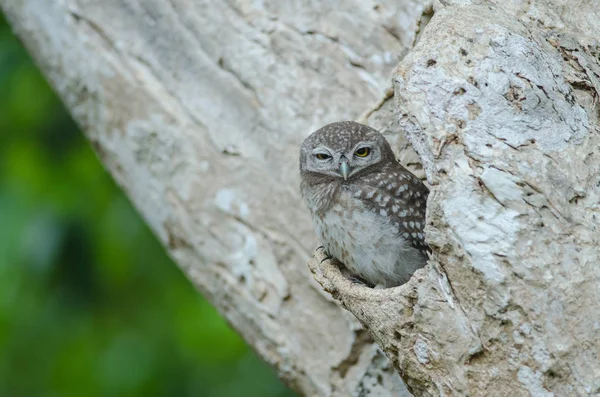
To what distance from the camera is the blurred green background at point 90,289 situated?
6.07 m

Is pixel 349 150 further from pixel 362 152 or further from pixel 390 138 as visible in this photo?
pixel 390 138

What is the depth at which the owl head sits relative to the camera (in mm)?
3945

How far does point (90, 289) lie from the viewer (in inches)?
248

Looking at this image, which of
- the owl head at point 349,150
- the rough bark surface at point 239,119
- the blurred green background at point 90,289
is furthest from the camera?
the blurred green background at point 90,289

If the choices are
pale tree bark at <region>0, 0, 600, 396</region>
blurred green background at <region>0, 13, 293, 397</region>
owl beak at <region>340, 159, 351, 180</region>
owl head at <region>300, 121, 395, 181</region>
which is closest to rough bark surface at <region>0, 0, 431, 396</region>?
pale tree bark at <region>0, 0, 600, 396</region>

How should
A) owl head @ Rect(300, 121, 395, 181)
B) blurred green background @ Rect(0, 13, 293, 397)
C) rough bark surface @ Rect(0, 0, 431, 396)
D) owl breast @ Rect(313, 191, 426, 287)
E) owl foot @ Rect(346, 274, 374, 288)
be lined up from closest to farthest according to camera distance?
owl breast @ Rect(313, 191, 426, 287)
owl foot @ Rect(346, 274, 374, 288)
owl head @ Rect(300, 121, 395, 181)
rough bark surface @ Rect(0, 0, 431, 396)
blurred green background @ Rect(0, 13, 293, 397)

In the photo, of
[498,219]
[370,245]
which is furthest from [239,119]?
[498,219]

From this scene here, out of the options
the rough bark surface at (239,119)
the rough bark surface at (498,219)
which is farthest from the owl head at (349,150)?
the rough bark surface at (498,219)

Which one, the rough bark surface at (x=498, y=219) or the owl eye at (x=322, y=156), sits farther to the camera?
the owl eye at (x=322, y=156)

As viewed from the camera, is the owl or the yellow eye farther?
the yellow eye

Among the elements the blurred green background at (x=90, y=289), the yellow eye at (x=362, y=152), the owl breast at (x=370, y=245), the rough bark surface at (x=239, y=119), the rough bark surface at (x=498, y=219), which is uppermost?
the rough bark surface at (x=498, y=219)

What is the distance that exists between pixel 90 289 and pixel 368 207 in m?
3.31

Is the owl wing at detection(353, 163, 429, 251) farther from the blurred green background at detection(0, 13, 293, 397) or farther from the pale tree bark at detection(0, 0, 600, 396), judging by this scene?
the blurred green background at detection(0, 13, 293, 397)

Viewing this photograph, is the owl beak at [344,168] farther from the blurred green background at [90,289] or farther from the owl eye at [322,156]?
the blurred green background at [90,289]
